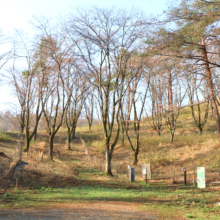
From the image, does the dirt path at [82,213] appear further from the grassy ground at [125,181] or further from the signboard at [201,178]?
the signboard at [201,178]

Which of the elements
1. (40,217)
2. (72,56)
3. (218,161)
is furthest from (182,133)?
(40,217)

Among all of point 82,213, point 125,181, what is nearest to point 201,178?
point 125,181

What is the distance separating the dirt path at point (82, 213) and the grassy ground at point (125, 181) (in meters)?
0.63

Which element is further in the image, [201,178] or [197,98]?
[197,98]

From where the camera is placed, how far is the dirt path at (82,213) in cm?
632

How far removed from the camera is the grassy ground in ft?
28.2

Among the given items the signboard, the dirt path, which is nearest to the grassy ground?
the signboard

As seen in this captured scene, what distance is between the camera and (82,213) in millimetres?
7008

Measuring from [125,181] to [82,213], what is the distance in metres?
9.81

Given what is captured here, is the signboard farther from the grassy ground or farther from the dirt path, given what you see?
the dirt path

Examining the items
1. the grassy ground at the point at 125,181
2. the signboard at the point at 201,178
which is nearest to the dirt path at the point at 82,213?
the grassy ground at the point at 125,181

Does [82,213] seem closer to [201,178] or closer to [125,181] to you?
[201,178]

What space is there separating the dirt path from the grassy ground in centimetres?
63

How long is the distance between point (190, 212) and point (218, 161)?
15.9m
